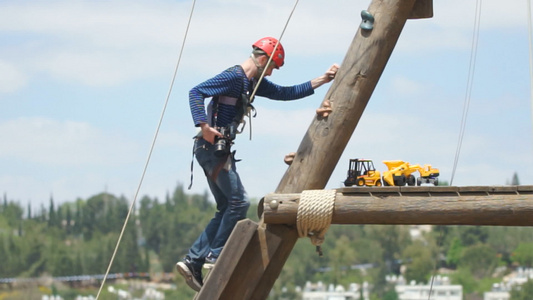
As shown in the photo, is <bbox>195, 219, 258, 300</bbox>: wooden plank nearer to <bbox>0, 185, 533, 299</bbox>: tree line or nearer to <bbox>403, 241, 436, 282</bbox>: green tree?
<bbox>0, 185, 533, 299</bbox>: tree line

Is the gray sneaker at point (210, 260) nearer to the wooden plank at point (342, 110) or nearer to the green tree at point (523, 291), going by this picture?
the wooden plank at point (342, 110)

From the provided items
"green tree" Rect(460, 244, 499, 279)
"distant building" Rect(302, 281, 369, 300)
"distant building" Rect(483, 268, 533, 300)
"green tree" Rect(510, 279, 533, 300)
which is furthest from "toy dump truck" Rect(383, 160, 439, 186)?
"green tree" Rect(460, 244, 499, 279)

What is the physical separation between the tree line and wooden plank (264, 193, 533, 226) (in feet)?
200

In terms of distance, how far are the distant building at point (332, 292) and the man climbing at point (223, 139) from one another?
221 feet

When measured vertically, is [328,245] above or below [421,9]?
above

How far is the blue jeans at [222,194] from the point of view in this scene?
5.71 metres

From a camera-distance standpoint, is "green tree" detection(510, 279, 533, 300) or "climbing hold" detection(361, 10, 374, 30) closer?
"climbing hold" detection(361, 10, 374, 30)

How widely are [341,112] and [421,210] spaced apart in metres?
0.72

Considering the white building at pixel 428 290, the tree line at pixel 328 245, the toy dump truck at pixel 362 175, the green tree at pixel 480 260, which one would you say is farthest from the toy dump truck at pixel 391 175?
the green tree at pixel 480 260

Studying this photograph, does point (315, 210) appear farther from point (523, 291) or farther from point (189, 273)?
point (523, 291)

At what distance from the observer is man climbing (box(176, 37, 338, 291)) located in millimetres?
5645

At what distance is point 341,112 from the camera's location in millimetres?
5641

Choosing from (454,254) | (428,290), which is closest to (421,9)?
(428,290)

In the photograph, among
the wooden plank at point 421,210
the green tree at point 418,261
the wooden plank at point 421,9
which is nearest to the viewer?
the wooden plank at point 421,210
